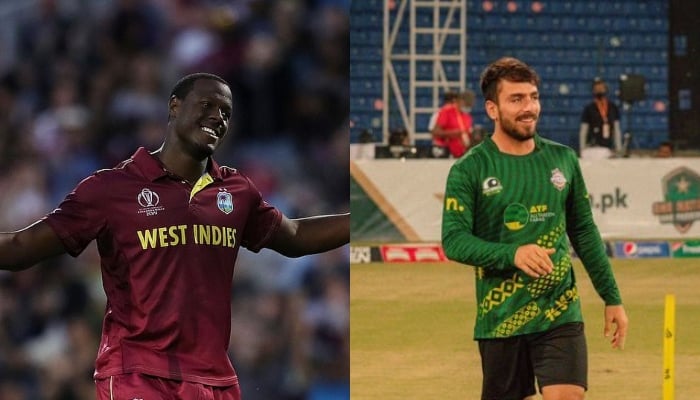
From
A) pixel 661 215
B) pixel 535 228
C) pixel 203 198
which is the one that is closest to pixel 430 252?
pixel 661 215

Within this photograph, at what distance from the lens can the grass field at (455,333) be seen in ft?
29.6

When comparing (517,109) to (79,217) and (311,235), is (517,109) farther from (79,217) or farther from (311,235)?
(79,217)

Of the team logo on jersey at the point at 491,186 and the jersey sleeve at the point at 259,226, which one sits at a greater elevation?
the team logo on jersey at the point at 491,186

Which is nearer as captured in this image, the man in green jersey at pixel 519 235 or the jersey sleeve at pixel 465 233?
the jersey sleeve at pixel 465 233

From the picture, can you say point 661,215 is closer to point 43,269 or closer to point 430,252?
point 430,252

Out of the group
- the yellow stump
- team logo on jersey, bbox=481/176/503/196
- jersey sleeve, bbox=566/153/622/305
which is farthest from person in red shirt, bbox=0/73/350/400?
the yellow stump

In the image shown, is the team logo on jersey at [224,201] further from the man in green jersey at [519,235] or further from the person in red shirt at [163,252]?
the man in green jersey at [519,235]

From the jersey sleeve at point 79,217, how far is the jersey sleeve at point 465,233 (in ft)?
5.63

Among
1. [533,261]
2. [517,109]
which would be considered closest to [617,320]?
[533,261]

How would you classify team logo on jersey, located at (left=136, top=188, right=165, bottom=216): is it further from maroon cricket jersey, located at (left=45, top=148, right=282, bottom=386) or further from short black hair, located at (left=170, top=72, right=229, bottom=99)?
short black hair, located at (left=170, top=72, right=229, bottom=99)

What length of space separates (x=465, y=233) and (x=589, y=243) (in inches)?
24.7

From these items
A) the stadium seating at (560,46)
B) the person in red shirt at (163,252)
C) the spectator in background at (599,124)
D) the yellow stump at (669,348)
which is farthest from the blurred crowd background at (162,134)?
the stadium seating at (560,46)

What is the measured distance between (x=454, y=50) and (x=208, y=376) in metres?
21.5

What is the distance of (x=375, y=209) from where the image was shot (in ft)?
55.4
